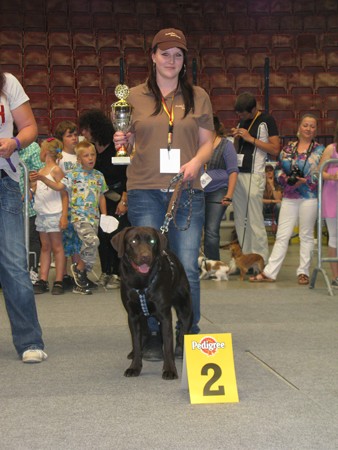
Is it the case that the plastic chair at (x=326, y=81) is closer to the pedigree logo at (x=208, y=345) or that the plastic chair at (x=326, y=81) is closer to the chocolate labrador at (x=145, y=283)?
the chocolate labrador at (x=145, y=283)

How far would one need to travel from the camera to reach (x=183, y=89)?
4102 millimetres

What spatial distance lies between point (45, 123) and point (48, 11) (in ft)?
11.6

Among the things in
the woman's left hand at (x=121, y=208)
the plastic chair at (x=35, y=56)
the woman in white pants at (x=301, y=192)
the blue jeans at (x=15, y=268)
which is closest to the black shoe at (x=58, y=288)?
the woman's left hand at (x=121, y=208)

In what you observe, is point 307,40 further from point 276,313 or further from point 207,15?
point 276,313

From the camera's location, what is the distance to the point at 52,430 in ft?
9.57

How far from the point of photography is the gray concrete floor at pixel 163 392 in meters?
2.82

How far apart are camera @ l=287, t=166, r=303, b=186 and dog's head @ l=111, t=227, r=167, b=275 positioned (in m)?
3.69

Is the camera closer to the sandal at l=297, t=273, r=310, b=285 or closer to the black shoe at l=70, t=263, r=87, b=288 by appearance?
the sandal at l=297, t=273, r=310, b=285

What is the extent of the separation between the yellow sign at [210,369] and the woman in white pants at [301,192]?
4.03 meters

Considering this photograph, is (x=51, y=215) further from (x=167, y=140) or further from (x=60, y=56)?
(x=60, y=56)

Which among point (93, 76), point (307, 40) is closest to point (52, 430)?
→ point (93, 76)

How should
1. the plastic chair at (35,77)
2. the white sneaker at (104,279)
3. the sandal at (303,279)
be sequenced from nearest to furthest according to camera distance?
the white sneaker at (104,279) < the sandal at (303,279) < the plastic chair at (35,77)

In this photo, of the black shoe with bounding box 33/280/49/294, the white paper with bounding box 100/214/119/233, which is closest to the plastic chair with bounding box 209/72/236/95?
the black shoe with bounding box 33/280/49/294

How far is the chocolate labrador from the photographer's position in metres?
3.68
